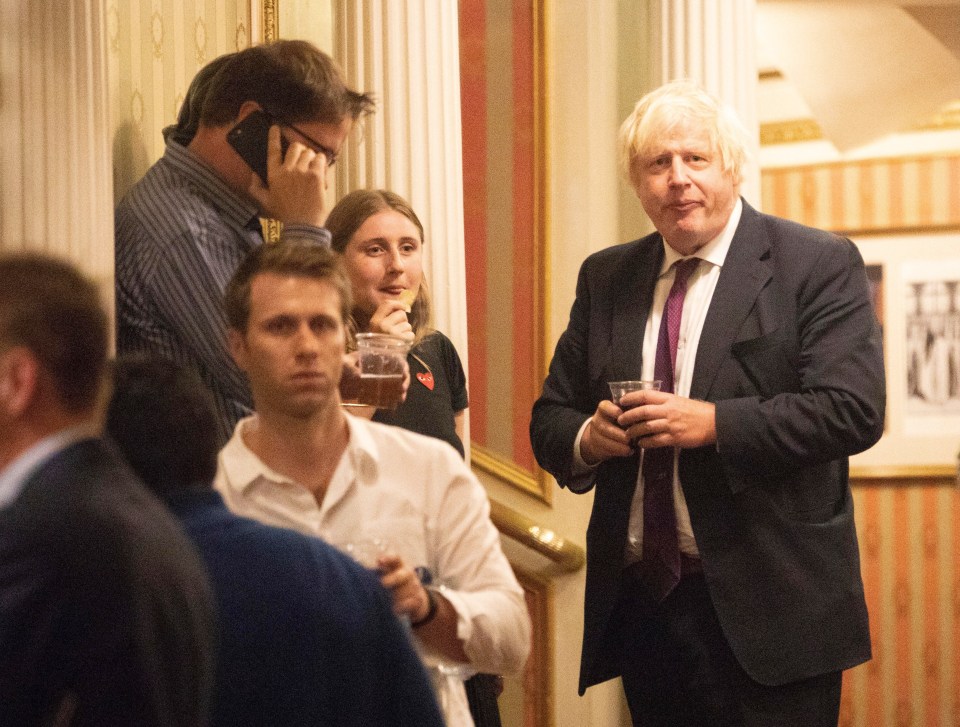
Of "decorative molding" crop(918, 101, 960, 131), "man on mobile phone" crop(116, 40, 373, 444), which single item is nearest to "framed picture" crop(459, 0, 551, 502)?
"man on mobile phone" crop(116, 40, 373, 444)

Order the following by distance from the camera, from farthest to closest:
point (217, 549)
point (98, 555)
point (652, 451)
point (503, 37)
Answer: point (503, 37) < point (652, 451) < point (217, 549) < point (98, 555)

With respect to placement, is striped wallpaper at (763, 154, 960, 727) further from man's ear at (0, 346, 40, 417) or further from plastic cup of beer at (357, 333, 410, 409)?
man's ear at (0, 346, 40, 417)

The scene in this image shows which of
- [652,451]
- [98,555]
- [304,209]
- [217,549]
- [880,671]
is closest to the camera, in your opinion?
[98,555]

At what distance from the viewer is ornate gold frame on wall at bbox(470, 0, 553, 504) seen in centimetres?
329

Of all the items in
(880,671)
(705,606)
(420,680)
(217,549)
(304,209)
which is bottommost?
(880,671)

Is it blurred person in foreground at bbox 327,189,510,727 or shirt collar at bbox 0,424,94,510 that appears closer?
shirt collar at bbox 0,424,94,510

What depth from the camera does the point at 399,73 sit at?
219cm

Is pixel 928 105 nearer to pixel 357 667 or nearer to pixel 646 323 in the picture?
pixel 646 323

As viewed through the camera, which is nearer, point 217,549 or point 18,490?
point 18,490

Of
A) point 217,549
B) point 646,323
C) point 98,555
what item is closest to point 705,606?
→ point 646,323

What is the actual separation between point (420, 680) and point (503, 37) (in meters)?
2.28

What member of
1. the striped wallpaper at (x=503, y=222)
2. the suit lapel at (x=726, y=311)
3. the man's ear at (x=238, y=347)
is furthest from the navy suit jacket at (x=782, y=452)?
the striped wallpaper at (x=503, y=222)

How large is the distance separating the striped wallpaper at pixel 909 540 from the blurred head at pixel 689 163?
3272 millimetres

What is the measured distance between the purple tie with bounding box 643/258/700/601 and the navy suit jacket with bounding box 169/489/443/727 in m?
0.91
